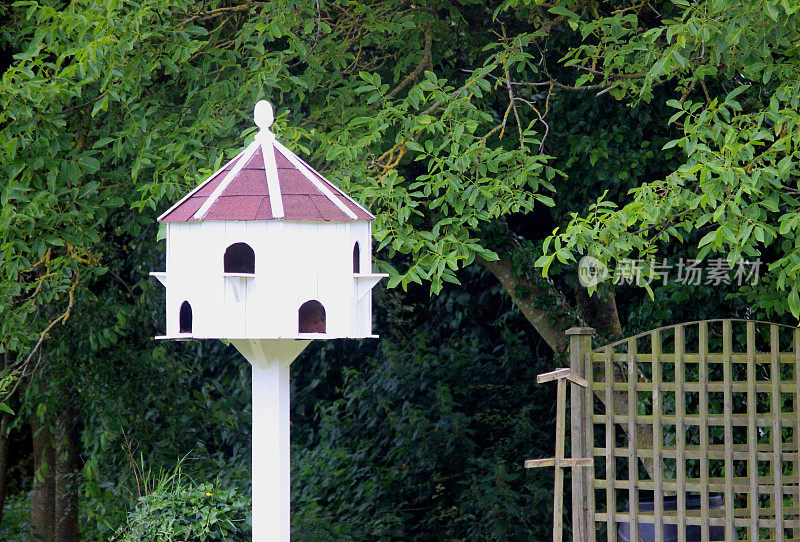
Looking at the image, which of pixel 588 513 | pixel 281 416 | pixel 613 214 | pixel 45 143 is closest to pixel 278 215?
pixel 281 416

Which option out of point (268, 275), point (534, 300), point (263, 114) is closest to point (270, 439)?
point (268, 275)

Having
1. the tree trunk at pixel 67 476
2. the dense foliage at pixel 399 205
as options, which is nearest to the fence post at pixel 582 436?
the dense foliage at pixel 399 205

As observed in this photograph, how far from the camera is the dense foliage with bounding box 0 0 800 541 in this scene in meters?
3.81

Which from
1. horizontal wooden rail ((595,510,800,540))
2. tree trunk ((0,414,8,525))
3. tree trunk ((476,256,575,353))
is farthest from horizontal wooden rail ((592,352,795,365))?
tree trunk ((0,414,8,525))

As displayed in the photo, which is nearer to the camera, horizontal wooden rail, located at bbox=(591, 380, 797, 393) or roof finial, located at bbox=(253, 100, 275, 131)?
roof finial, located at bbox=(253, 100, 275, 131)

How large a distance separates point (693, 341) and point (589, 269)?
0.85 m

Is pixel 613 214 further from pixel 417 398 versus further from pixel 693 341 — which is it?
pixel 417 398

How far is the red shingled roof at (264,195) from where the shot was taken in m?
2.99

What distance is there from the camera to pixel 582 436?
14.6 feet

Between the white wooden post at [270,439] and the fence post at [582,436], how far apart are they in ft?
5.82

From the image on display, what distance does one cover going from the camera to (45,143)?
4.05 meters

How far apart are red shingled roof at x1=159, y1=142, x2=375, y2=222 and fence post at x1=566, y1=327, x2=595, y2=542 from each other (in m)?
1.66

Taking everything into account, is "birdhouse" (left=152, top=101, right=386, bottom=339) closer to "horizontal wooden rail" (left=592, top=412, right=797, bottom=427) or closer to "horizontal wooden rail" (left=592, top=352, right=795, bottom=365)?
"horizontal wooden rail" (left=592, top=352, right=795, bottom=365)

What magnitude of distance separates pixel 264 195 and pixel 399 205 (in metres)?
1.00
